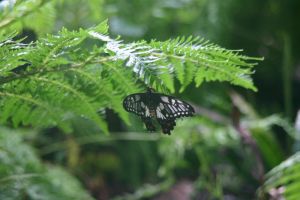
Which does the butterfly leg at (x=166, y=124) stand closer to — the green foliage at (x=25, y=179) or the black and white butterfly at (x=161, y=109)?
the black and white butterfly at (x=161, y=109)

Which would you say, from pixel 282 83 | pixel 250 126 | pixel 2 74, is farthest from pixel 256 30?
pixel 2 74

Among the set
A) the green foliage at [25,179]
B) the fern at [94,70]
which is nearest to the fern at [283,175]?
the fern at [94,70]

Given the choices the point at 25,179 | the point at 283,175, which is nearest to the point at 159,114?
the point at 283,175

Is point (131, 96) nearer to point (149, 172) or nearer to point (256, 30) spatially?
point (149, 172)

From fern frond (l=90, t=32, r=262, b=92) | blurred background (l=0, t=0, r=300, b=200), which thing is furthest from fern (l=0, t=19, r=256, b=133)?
blurred background (l=0, t=0, r=300, b=200)

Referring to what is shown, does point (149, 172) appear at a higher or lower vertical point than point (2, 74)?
higher

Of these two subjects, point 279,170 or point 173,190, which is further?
point 173,190
